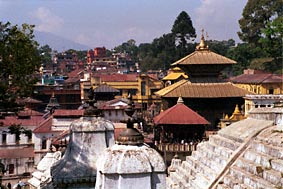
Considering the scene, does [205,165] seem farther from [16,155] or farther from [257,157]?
[16,155]

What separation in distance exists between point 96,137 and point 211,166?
728 cm

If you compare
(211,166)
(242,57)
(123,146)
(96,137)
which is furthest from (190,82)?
(242,57)

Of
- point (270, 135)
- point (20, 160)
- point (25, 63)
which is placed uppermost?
point (25, 63)

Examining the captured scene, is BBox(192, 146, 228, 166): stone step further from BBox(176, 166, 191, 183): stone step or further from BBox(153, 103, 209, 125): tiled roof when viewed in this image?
BBox(153, 103, 209, 125): tiled roof

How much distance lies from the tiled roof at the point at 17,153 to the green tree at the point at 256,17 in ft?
152

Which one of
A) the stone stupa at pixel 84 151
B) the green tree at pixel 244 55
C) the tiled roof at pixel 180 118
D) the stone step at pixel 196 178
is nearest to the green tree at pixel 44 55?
the stone step at pixel 196 178

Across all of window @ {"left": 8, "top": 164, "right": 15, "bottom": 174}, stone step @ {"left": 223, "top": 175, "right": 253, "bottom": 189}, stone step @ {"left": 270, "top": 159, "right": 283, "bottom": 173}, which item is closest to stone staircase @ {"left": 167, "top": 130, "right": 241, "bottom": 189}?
stone step @ {"left": 223, "top": 175, "right": 253, "bottom": 189}

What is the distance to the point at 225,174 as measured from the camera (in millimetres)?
13031

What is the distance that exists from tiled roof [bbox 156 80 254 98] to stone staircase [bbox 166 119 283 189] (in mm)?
14739

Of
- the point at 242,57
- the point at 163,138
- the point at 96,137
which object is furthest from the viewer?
the point at 242,57

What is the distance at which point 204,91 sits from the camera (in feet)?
105

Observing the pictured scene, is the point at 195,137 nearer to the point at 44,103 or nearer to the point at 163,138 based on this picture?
the point at 163,138

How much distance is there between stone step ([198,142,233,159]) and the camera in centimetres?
1417

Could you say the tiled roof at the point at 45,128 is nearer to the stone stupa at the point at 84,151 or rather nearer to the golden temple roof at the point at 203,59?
the golden temple roof at the point at 203,59
